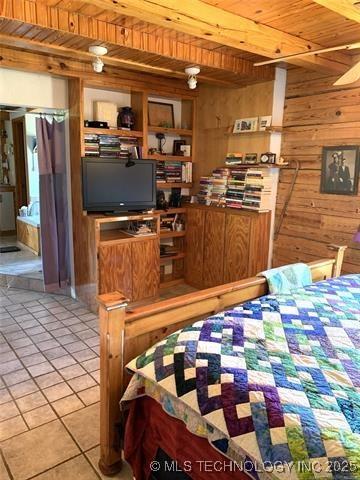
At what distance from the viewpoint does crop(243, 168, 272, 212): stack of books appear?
357 centimetres

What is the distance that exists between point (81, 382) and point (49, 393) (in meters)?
0.22

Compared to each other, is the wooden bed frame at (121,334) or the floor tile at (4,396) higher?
the wooden bed frame at (121,334)

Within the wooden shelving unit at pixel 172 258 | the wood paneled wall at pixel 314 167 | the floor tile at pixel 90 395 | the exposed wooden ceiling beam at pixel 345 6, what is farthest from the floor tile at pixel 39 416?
the exposed wooden ceiling beam at pixel 345 6

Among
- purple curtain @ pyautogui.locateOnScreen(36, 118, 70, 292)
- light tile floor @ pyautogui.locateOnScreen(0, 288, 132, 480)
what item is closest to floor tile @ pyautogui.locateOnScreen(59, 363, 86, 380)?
light tile floor @ pyautogui.locateOnScreen(0, 288, 132, 480)

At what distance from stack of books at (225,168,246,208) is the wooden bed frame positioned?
1975 millimetres

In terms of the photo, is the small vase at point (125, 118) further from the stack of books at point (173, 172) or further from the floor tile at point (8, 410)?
the floor tile at point (8, 410)

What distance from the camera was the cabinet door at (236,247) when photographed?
371cm

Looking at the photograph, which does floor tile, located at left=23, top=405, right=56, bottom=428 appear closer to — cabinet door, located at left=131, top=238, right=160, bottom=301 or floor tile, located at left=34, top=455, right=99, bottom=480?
floor tile, located at left=34, top=455, right=99, bottom=480

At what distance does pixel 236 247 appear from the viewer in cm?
381

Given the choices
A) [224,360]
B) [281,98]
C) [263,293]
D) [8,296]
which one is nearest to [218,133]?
[281,98]

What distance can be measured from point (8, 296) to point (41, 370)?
5.69 ft

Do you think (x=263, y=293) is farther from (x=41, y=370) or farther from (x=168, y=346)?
(x=41, y=370)

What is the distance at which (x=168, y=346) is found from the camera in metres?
1.51

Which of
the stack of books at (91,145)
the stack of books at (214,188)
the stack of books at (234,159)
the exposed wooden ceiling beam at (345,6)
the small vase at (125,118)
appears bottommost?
the stack of books at (214,188)
